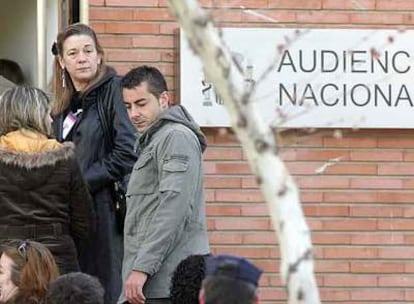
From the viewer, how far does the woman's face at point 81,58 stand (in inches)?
246

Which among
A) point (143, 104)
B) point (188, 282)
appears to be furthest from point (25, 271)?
point (143, 104)

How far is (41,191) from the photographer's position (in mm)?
5750

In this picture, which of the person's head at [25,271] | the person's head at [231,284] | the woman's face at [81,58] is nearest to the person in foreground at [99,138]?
the woman's face at [81,58]

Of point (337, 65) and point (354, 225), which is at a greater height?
point (337, 65)

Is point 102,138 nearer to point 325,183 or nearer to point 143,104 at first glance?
point 143,104

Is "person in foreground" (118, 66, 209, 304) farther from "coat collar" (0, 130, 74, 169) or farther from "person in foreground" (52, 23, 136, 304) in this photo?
"person in foreground" (52, 23, 136, 304)

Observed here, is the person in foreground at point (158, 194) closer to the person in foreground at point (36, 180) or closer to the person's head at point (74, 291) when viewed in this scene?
the person in foreground at point (36, 180)

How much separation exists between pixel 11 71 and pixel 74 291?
11.9ft

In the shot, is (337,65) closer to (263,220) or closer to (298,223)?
(263,220)

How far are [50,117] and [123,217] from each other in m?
0.62

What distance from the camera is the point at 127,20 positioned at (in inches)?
289

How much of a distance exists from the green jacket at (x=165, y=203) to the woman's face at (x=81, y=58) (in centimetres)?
77

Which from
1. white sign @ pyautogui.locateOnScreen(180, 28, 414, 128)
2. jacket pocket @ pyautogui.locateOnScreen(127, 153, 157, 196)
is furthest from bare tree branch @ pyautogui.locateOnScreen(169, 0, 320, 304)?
white sign @ pyautogui.locateOnScreen(180, 28, 414, 128)

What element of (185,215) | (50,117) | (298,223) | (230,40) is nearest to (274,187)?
(298,223)
